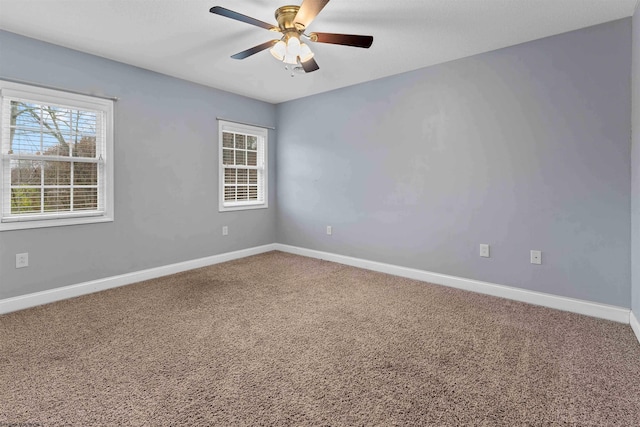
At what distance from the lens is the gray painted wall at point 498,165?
8.59 ft

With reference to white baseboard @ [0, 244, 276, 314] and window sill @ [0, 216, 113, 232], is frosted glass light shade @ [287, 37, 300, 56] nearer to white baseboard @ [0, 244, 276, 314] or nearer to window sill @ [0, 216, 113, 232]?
window sill @ [0, 216, 113, 232]

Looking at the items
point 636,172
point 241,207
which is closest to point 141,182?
point 241,207

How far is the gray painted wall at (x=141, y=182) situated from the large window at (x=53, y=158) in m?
0.10

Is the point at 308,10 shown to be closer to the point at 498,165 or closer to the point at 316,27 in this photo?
the point at 316,27

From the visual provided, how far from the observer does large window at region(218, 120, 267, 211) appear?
4.57 meters

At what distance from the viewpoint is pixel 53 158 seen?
3012mm

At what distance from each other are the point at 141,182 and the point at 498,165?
385 centimetres

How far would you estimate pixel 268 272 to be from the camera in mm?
4004

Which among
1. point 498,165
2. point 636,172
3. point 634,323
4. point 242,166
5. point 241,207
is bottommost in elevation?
point 634,323

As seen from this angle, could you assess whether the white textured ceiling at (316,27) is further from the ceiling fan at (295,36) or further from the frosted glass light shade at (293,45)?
the frosted glass light shade at (293,45)

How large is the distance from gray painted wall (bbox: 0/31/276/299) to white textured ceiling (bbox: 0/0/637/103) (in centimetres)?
23

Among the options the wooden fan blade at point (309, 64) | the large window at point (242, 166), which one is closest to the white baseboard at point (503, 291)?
the large window at point (242, 166)

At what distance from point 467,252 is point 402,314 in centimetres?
116

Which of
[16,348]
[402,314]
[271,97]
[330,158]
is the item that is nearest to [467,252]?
[402,314]
